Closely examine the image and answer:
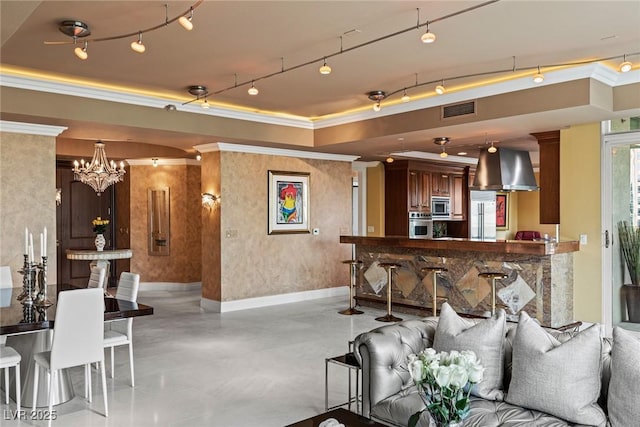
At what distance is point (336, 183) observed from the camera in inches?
372

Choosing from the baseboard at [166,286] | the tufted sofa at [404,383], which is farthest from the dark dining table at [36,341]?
the baseboard at [166,286]

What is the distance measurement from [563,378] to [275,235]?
639 centimetres

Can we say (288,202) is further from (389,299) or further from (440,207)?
(440,207)

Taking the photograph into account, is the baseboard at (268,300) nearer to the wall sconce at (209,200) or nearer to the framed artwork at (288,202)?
the framed artwork at (288,202)

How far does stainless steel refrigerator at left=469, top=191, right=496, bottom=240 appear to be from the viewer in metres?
11.5

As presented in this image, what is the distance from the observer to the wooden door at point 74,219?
1002 centimetres

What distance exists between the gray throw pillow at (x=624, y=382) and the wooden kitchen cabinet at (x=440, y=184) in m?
8.46

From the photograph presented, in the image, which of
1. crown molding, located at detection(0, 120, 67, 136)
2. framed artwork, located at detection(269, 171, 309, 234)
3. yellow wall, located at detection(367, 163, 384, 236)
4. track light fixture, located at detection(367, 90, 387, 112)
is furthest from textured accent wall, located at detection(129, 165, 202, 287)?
track light fixture, located at detection(367, 90, 387, 112)

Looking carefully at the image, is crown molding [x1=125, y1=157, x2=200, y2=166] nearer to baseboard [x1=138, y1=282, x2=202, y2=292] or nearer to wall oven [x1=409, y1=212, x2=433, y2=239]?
baseboard [x1=138, y1=282, x2=202, y2=292]

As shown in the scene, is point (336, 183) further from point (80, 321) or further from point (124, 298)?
point (80, 321)

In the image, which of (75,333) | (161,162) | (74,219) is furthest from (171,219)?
(75,333)

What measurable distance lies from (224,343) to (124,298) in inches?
60.6

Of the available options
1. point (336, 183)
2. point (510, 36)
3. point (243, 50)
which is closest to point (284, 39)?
point (243, 50)

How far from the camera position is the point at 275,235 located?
855cm
